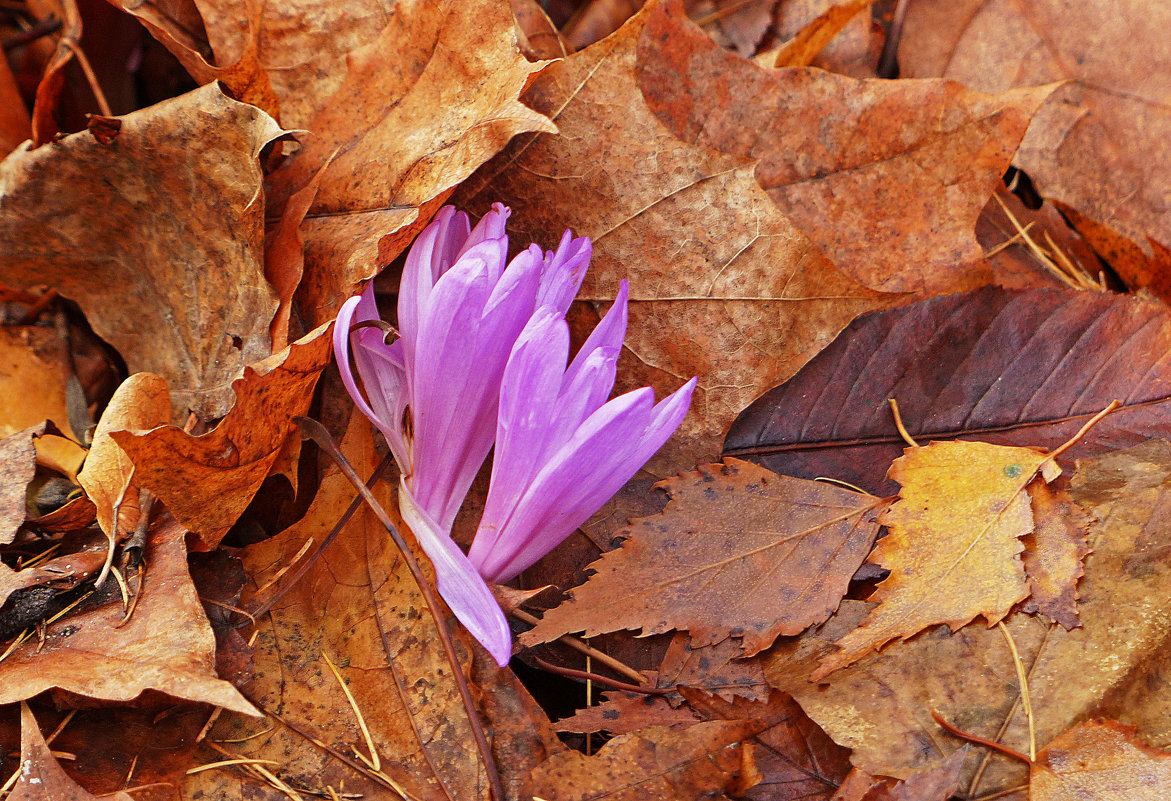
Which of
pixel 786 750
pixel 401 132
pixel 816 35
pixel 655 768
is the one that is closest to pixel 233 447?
pixel 401 132

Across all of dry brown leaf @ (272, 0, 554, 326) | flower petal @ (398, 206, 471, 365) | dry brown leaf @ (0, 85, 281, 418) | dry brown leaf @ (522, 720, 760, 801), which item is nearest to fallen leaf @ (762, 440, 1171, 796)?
dry brown leaf @ (522, 720, 760, 801)

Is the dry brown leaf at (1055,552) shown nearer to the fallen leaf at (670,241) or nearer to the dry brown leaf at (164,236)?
the fallen leaf at (670,241)

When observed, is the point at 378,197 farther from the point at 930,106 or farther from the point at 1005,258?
the point at 1005,258

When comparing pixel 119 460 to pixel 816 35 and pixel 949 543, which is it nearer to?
pixel 949 543

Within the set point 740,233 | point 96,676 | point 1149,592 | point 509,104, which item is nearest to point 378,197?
point 509,104

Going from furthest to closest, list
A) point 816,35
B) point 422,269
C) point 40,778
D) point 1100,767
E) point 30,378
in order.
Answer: point 816,35 < point 30,378 < point 422,269 < point 1100,767 < point 40,778

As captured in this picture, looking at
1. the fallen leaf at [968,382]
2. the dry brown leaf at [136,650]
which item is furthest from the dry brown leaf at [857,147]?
the dry brown leaf at [136,650]
